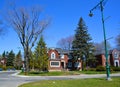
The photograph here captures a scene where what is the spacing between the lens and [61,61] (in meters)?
65.0

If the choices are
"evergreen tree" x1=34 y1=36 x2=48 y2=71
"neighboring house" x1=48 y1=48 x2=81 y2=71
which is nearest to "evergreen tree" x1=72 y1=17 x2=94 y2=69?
"neighboring house" x1=48 y1=48 x2=81 y2=71

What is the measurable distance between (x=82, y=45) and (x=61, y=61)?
30.6 feet

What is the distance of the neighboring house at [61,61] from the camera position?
62.7m

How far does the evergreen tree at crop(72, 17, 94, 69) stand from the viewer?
194 ft

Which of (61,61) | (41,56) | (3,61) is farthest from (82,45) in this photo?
(3,61)

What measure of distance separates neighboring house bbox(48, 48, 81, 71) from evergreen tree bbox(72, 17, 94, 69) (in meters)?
5.31

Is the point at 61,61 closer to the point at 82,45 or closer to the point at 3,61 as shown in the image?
the point at 82,45

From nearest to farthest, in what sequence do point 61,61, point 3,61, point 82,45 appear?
point 82,45
point 61,61
point 3,61

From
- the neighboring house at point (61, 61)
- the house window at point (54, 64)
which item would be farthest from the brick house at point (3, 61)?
the house window at point (54, 64)

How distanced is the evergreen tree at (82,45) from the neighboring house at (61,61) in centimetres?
531

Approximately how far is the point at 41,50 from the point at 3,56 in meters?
79.8

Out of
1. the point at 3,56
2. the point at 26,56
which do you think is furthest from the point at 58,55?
the point at 3,56

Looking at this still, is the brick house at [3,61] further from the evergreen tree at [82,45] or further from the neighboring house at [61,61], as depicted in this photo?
the evergreen tree at [82,45]

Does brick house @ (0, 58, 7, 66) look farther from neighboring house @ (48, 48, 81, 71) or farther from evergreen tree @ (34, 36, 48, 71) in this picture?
evergreen tree @ (34, 36, 48, 71)
